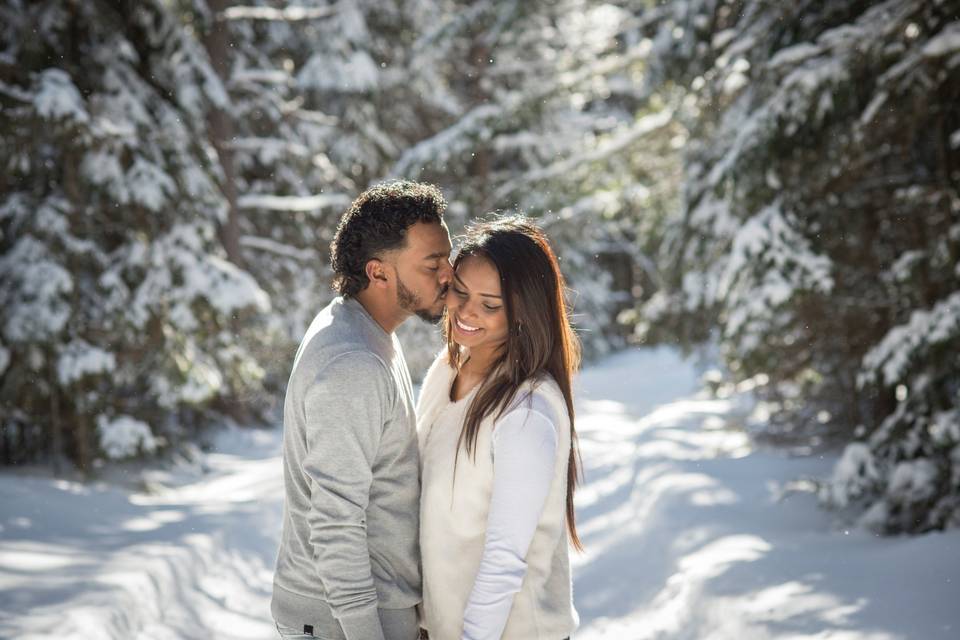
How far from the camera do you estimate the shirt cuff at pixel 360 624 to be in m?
2.53

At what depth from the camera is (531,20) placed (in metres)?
20.1

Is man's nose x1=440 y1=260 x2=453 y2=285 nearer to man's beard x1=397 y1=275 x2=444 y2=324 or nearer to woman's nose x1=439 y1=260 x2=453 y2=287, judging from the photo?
woman's nose x1=439 y1=260 x2=453 y2=287

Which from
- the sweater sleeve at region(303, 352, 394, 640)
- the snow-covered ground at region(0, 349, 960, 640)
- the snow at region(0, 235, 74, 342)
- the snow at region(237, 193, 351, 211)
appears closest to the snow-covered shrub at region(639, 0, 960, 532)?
the snow-covered ground at region(0, 349, 960, 640)

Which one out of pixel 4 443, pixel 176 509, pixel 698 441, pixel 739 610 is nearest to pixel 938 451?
pixel 739 610

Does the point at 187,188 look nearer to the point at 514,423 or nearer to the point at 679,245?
the point at 679,245

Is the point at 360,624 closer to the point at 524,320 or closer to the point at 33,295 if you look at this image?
the point at 524,320

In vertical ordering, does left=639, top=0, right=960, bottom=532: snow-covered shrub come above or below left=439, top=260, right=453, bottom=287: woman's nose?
above

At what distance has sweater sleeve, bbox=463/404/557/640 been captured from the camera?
2.45 meters

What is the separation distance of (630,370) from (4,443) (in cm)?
2227

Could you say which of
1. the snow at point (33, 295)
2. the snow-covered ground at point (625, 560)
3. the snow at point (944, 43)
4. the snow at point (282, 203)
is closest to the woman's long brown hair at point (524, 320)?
the snow-covered ground at point (625, 560)

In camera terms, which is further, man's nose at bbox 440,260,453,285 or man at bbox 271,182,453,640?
man's nose at bbox 440,260,453,285

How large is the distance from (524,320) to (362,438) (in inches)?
25.6

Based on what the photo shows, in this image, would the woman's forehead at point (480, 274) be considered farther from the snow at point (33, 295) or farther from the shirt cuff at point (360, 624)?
the snow at point (33, 295)

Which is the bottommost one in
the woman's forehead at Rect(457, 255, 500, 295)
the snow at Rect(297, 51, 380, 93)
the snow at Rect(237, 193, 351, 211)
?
the woman's forehead at Rect(457, 255, 500, 295)
